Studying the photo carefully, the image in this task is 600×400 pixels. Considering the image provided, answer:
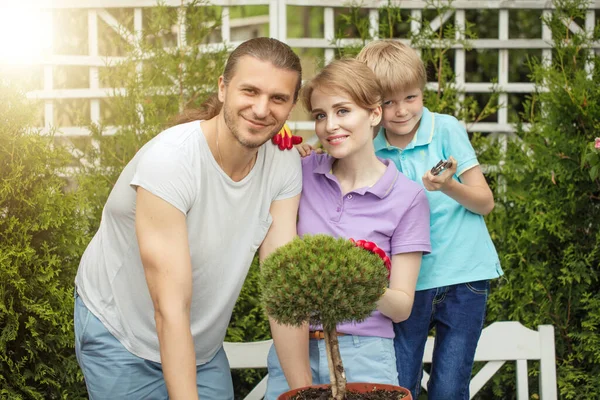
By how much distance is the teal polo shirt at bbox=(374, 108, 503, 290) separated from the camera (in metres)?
2.47

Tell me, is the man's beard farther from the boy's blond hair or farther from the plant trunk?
the plant trunk

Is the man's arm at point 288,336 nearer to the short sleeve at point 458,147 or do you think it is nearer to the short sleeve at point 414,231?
the short sleeve at point 414,231

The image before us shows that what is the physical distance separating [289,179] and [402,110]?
1.41ft

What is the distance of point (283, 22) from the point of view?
13.5 ft

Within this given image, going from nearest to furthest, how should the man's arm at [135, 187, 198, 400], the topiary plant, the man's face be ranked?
the topiary plant
the man's arm at [135, 187, 198, 400]
the man's face

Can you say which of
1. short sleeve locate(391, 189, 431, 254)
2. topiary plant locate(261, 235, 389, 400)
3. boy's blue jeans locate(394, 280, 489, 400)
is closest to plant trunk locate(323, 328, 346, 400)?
topiary plant locate(261, 235, 389, 400)

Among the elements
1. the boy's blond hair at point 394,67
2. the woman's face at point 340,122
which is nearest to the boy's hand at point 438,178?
the woman's face at point 340,122

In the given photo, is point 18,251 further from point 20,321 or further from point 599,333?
point 599,333

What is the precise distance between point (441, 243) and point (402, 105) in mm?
448

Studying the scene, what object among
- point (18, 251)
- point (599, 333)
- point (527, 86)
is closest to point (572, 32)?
point (527, 86)

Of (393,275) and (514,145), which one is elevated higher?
(514,145)

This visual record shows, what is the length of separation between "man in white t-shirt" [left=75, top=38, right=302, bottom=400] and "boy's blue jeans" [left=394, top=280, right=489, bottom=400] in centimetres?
53

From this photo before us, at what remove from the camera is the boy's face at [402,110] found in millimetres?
2441

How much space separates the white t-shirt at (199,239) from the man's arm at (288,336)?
0.09 feet
